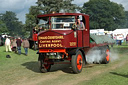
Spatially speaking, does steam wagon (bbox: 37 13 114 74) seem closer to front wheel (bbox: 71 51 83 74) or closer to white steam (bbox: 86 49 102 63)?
front wheel (bbox: 71 51 83 74)

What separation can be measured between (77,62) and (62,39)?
4.44ft

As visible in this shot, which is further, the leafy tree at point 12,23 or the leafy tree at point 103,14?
the leafy tree at point 12,23

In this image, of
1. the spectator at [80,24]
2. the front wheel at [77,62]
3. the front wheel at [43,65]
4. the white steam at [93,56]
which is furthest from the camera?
the white steam at [93,56]

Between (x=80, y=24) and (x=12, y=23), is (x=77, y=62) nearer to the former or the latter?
(x=80, y=24)

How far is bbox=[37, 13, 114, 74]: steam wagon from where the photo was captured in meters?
8.83

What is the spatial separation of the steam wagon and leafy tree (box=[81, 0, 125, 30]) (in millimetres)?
74689

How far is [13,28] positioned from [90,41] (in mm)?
128313

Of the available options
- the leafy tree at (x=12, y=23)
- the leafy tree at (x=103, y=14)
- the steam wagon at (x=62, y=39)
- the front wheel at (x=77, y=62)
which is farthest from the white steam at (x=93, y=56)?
the leafy tree at (x=12, y=23)

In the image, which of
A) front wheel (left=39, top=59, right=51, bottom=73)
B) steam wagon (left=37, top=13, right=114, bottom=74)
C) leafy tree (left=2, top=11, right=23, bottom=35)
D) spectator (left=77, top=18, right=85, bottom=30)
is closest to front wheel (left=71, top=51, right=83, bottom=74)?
steam wagon (left=37, top=13, right=114, bottom=74)

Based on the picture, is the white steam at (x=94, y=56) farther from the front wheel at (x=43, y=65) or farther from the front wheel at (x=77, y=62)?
the front wheel at (x=43, y=65)

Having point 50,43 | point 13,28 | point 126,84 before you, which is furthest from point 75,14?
point 13,28

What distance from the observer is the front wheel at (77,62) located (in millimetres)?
8953

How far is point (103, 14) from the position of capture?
85750mm

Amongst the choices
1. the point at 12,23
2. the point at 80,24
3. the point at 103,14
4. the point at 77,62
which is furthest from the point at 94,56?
the point at 12,23
